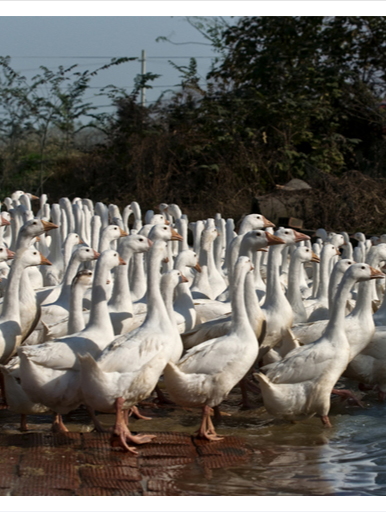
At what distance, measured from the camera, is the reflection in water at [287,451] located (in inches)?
179

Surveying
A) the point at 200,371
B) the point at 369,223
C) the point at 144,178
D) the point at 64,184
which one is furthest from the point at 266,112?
the point at 200,371

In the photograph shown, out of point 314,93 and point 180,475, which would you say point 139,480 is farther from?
point 314,93

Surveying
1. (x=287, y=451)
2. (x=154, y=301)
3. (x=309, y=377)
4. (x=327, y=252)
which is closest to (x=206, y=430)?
(x=287, y=451)

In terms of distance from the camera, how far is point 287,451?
5316 mm

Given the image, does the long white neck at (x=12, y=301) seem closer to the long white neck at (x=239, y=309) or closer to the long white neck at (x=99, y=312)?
the long white neck at (x=99, y=312)

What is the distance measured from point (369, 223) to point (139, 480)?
1199cm

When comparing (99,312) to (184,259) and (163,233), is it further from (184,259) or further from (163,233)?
(184,259)

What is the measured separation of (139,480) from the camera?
175 inches

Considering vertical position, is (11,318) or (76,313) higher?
(76,313)

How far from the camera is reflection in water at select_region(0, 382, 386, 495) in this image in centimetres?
454

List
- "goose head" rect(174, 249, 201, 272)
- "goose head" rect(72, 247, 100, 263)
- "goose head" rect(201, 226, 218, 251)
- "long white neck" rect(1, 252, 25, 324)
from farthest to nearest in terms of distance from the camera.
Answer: "goose head" rect(201, 226, 218, 251) < "goose head" rect(174, 249, 201, 272) < "goose head" rect(72, 247, 100, 263) < "long white neck" rect(1, 252, 25, 324)

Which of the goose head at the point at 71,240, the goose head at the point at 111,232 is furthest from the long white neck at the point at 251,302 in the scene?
the goose head at the point at 71,240

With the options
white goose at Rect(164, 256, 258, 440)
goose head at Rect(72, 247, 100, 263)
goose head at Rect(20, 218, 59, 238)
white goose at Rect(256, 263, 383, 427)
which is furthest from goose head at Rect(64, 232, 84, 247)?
white goose at Rect(256, 263, 383, 427)

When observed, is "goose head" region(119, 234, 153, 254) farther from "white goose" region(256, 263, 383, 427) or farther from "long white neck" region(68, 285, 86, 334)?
"white goose" region(256, 263, 383, 427)
